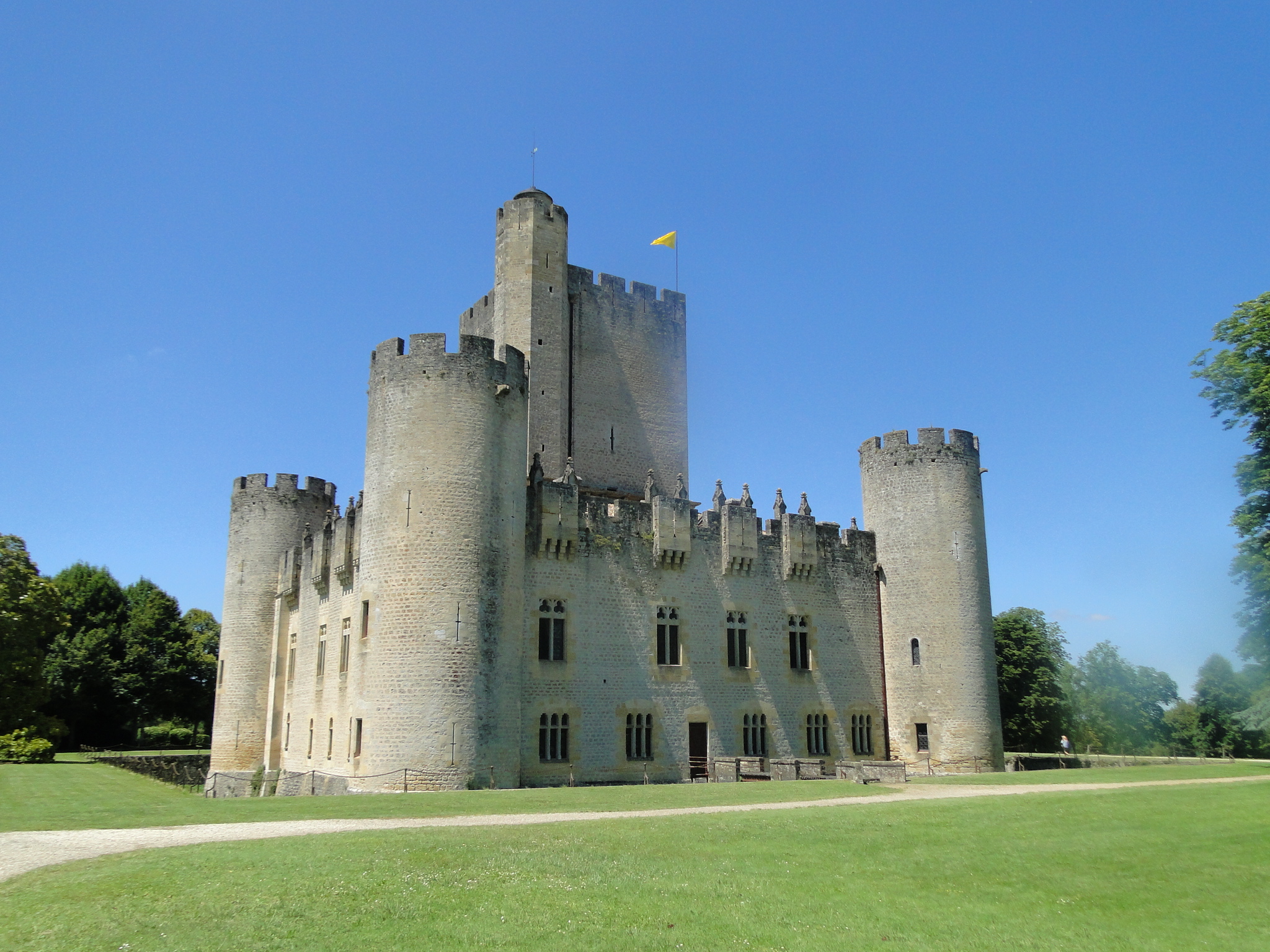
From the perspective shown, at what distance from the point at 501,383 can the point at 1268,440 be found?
2191 cm

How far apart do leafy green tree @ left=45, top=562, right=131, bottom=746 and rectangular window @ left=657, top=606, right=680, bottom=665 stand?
41.4 metres

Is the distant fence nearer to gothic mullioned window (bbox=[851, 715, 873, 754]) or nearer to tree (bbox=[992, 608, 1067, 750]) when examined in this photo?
gothic mullioned window (bbox=[851, 715, 873, 754])

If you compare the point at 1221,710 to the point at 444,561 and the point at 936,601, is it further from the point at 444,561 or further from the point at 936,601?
the point at 444,561

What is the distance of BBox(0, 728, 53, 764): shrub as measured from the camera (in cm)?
4128

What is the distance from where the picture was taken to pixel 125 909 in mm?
11992

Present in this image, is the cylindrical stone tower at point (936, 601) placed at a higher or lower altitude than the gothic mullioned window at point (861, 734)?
higher

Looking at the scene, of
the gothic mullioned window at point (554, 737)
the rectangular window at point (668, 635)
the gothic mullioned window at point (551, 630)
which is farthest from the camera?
the rectangular window at point (668, 635)

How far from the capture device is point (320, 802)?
2375cm

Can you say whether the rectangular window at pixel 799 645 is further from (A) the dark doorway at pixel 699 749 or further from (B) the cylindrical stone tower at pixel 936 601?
(A) the dark doorway at pixel 699 749

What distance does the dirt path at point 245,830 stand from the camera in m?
15.2

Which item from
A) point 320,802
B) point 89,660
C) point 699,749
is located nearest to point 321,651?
point 699,749

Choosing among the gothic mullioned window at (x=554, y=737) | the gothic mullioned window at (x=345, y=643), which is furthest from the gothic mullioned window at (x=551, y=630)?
the gothic mullioned window at (x=345, y=643)

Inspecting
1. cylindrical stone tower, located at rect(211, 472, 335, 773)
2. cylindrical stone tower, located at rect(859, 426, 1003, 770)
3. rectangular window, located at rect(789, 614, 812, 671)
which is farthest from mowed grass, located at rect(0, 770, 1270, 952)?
cylindrical stone tower, located at rect(211, 472, 335, 773)

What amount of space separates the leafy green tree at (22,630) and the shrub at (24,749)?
2.26 metres
